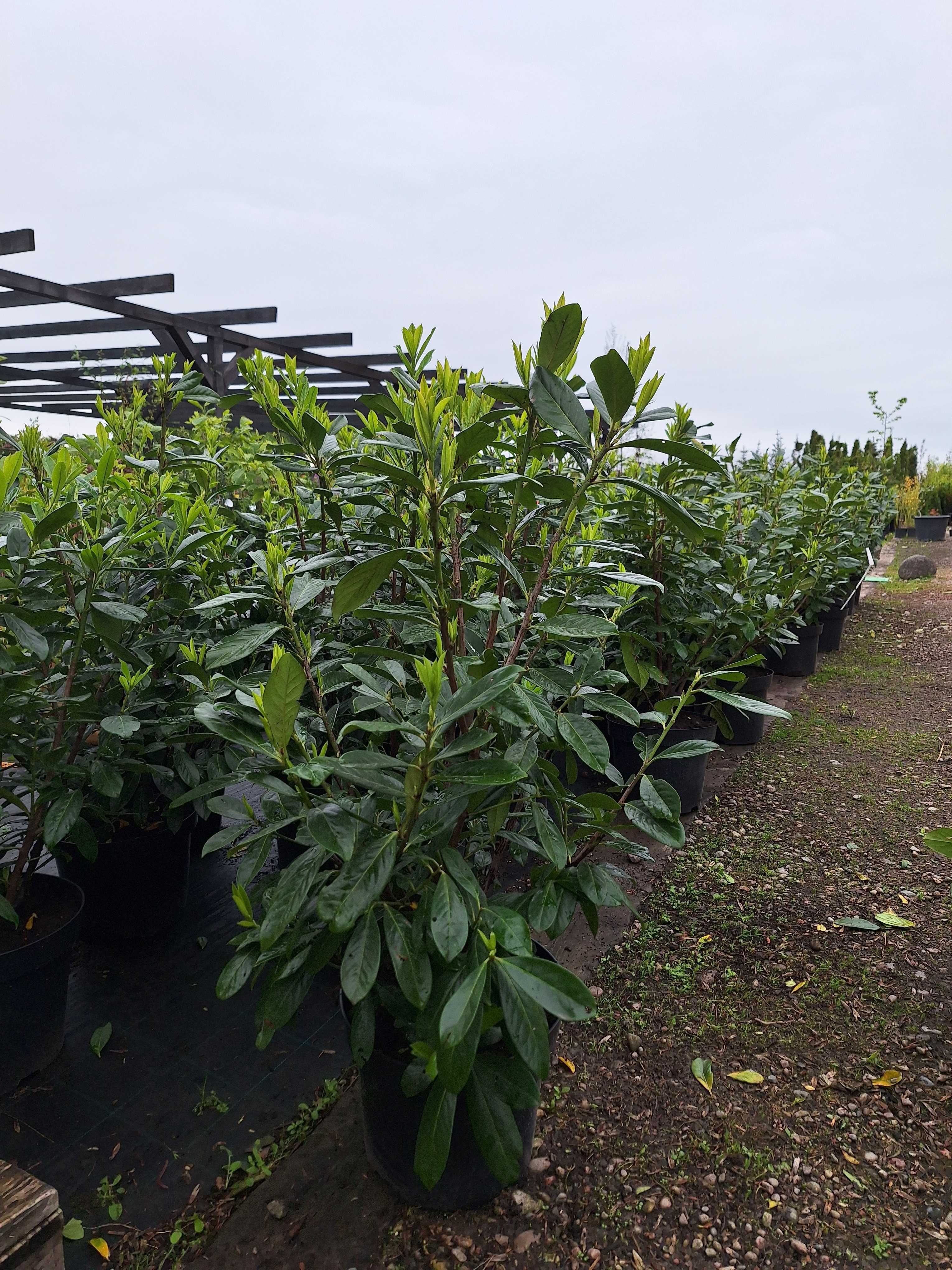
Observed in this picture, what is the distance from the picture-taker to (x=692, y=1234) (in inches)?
56.5

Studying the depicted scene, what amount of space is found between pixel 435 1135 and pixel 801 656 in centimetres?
516

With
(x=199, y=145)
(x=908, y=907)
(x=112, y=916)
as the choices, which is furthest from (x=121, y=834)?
(x=199, y=145)

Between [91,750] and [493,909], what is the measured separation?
1382 millimetres

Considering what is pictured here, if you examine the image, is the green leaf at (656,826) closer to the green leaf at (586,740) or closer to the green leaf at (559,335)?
the green leaf at (586,740)

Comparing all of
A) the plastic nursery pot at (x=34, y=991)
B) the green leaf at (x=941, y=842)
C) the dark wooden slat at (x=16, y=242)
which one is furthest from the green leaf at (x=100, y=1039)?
the dark wooden slat at (x=16, y=242)

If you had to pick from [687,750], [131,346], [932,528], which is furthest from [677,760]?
[932,528]

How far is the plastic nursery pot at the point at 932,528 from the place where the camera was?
15.3 meters

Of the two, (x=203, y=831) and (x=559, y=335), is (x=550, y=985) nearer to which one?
(x=559, y=335)

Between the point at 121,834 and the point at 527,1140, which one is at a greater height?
the point at 121,834

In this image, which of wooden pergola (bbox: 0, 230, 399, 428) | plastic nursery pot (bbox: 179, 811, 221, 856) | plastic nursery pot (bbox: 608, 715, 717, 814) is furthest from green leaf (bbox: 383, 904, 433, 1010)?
wooden pergola (bbox: 0, 230, 399, 428)

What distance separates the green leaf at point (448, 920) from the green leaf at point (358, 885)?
8 cm

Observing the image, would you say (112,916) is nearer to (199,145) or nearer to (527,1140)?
(527,1140)

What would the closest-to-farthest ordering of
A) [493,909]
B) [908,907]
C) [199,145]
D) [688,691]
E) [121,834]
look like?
1. [493,909]
2. [688,691]
3. [121,834]
4. [908,907]
5. [199,145]

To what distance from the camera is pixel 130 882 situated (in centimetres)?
227
